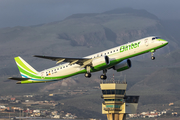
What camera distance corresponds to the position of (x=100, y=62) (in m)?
80.2

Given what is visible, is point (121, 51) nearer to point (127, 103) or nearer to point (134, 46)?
point (134, 46)

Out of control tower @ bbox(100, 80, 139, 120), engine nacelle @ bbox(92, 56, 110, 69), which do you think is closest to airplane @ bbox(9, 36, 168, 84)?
engine nacelle @ bbox(92, 56, 110, 69)

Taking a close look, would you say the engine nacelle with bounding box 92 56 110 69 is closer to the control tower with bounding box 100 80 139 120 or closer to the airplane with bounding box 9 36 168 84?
the airplane with bounding box 9 36 168 84

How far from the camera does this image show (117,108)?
436 feet

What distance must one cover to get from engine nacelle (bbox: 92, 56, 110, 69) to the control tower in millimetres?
53172

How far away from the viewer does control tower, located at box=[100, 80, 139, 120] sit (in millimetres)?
132625

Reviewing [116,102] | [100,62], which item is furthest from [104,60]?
[116,102]

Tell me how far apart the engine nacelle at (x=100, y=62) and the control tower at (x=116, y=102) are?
5317 centimetres

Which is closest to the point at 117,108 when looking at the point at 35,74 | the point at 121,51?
the point at 35,74

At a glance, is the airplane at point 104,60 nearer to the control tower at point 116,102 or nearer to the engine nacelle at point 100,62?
the engine nacelle at point 100,62

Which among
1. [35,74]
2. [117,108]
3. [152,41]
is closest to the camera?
[152,41]

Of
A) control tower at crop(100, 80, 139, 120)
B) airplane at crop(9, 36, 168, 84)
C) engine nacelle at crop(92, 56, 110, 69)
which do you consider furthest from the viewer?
control tower at crop(100, 80, 139, 120)

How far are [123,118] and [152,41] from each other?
58111 millimetres

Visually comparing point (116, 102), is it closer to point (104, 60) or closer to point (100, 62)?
point (100, 62)
